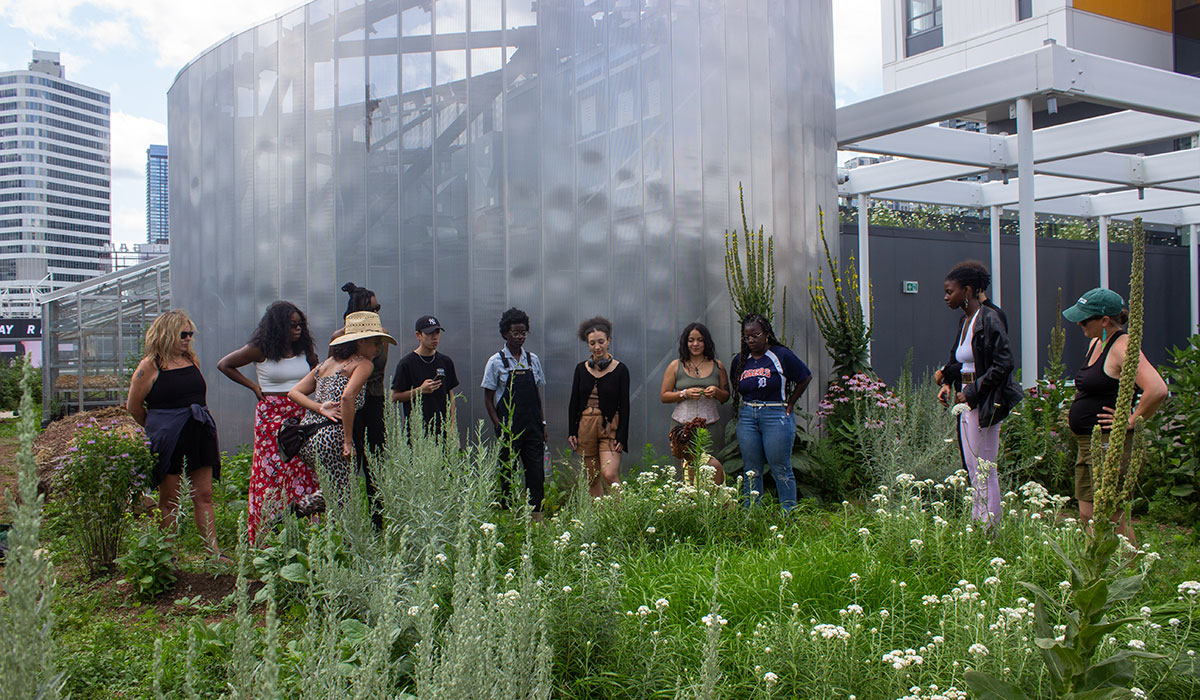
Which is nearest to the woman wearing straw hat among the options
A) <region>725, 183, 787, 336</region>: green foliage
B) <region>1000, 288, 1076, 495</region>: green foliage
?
<region>725, 183, 787, 336</region>: green foliage

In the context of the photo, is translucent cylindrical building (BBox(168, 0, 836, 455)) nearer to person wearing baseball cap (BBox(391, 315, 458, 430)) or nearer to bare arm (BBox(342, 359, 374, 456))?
person wearing baseball cap (BBox(391, 315, 458, 430))

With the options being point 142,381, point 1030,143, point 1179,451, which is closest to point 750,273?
point 1030,143

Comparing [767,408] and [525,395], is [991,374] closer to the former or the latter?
[767,408]

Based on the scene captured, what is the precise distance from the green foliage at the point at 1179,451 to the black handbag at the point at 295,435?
6.05 meters

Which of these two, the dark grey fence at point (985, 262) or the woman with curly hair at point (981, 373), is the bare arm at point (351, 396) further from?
the dark grey fence at point (985, 262)

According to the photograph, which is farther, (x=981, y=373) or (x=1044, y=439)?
(x=1044, y=439)

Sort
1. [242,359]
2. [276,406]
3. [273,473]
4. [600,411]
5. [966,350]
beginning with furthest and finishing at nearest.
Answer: [600,411]
[242,359]
[966,350]
[276,406]
[273,473]

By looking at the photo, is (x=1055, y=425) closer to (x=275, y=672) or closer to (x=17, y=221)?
(x=275, y=672)

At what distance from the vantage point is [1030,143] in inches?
316

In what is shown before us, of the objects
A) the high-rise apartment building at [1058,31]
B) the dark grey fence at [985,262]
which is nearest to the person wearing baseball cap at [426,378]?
the dark grey fence at [985,262]

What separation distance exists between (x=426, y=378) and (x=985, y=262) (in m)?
13.9

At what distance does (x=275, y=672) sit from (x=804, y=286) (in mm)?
7148

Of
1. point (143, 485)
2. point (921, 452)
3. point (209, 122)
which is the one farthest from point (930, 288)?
point (143, 485)

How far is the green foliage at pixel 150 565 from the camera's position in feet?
15.5
